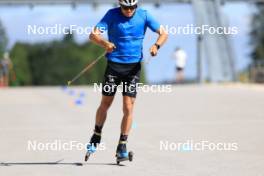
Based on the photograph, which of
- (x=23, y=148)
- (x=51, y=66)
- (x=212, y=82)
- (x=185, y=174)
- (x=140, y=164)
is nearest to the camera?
(x=185, y=174)

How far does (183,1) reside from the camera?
41469 millimetres

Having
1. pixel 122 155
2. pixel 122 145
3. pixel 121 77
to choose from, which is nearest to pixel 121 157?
pixel 122 155

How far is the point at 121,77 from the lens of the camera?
9375 mm

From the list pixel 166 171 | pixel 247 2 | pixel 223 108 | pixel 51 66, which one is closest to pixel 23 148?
pixel 166 171

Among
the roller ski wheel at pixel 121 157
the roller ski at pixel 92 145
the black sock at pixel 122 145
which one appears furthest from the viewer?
the roller ski at pixel 92 145

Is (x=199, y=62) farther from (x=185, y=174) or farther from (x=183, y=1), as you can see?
(x=185, y=174)

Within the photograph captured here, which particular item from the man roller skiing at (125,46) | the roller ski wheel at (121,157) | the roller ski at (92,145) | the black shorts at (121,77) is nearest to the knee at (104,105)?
the man roller skiing at (125,46)

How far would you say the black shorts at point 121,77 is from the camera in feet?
30.6

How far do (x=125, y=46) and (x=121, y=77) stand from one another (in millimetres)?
361

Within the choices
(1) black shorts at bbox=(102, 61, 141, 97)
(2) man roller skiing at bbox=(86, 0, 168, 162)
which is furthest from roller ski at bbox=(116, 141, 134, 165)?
(1) black shorts at bbox=(102, 61, 141, 97)

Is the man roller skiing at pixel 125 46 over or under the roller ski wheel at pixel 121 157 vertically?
over

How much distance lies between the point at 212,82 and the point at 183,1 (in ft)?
19.3

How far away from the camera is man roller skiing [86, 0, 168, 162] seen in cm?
917

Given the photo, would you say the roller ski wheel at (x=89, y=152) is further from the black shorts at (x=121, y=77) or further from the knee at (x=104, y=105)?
the black shorts at (x=121, y=77)
